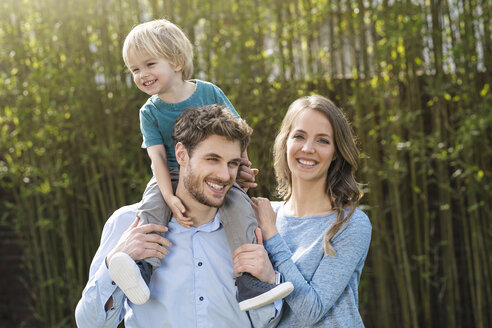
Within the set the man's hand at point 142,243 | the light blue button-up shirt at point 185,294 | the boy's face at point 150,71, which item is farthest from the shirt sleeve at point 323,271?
the boy's face at point 150,71

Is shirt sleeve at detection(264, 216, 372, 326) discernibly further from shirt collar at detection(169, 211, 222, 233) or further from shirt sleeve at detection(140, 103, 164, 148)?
shirt sleeve at detection(140, 103, 164, 148)

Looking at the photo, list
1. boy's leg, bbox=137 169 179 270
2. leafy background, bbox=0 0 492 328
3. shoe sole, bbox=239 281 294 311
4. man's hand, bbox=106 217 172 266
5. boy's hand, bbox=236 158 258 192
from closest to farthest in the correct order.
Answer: shoe sole, bbox=239 281 294 311 < man's hand, bbox=106 217 172 266 < boy's leg, bbox=137 169 179 270 < boy's hand, bbox=236 158 258 192 < leafy background, bbox=0 0 492 328

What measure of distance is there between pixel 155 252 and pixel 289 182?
2.03ft

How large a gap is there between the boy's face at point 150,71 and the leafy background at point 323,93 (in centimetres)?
153

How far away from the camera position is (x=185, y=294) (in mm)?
2002

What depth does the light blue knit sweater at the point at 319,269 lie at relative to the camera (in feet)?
6.15

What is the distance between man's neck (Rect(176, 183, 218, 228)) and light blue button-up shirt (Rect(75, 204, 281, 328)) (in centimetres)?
3

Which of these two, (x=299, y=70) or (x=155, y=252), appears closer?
(x=155, y=252)

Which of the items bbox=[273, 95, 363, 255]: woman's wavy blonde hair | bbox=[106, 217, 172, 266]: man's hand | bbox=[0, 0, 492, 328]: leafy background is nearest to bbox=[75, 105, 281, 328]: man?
bbox=[106, 217, 172, 266]: man's hand

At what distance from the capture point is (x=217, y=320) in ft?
6.54

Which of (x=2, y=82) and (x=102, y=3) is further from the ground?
(x=102, y=3)

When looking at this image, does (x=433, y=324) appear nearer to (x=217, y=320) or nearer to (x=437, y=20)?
(x=437, y=20)

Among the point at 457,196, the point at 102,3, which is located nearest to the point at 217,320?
the point at 457,196

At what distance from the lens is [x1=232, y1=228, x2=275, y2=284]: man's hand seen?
→ 1864 mm
